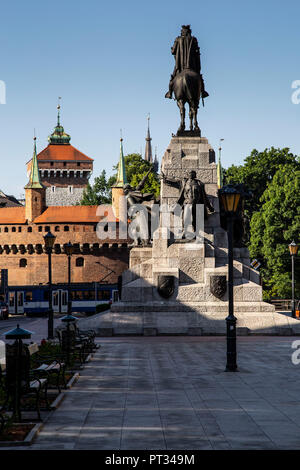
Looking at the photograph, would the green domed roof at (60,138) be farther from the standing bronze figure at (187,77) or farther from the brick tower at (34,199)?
the standing bronze figure at (187,77)

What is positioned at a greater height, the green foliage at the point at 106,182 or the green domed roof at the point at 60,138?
the green domed roof at the point at 60,138

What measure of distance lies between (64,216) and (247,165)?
2680 centimetres

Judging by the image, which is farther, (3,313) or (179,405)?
(3,313)

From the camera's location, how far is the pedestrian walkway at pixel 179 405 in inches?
354

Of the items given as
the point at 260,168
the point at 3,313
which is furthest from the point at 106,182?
the point at 3,313

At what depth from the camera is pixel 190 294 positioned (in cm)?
2794

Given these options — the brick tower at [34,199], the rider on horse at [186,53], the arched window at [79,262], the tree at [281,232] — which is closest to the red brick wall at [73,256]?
the arched window at [79,262]

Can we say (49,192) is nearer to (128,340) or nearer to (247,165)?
(247,165)

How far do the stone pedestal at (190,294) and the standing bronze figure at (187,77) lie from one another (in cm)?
490

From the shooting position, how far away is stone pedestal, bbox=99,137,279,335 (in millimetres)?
27141

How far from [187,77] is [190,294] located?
968 centimetres

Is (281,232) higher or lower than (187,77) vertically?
lower

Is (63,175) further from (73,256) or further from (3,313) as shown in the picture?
(3,313)

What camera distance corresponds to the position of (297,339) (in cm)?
2542
